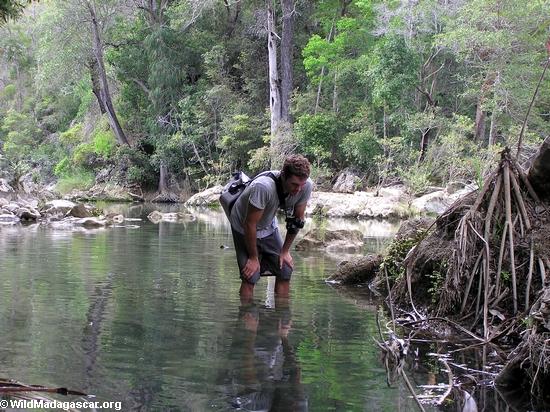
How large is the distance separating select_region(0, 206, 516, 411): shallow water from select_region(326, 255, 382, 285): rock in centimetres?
29

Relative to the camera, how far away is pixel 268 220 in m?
7.07

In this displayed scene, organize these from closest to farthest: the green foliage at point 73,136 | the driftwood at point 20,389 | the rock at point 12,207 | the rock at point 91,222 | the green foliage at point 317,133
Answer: the driftwood at point 20,389 < the rock at point 91,222 < the rock at point 12,207 < the green foliage at point 317,133 < the green foliage at point 73,136

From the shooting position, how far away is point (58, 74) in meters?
41.7

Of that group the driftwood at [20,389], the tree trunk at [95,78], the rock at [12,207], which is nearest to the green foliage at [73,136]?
the tree trunk at [95,78]

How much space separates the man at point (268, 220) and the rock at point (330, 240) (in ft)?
19.1

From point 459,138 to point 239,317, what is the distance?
2421 centimetres

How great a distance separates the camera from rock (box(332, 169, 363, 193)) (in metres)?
33.0

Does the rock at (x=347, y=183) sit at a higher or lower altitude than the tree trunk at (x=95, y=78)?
lower

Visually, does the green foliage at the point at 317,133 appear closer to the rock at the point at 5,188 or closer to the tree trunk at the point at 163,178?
the tree trunk at the point at 163,178

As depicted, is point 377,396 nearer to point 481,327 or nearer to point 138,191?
point 481,327

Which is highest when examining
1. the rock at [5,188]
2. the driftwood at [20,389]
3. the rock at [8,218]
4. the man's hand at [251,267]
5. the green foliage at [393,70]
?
the green foliage at [393,70]

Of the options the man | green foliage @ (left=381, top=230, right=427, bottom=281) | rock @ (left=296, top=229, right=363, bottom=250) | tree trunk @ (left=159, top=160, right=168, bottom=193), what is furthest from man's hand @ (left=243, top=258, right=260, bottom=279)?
tree trunk @ (left=159, top=160, right=168, bottom=193)

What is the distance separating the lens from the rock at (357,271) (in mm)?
8996

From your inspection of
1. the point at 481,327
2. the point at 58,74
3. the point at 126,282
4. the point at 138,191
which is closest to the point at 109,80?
the point at 58,74
